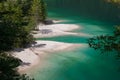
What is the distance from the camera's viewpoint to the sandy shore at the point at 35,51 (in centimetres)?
4853

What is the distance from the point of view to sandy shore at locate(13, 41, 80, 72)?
48525 mm

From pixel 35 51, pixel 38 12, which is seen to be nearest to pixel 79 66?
pixel 35 51

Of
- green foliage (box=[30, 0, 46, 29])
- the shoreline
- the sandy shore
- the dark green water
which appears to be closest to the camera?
the dark green water

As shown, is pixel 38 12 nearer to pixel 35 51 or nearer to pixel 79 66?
pixel 35 51

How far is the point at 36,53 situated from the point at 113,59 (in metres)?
14.0

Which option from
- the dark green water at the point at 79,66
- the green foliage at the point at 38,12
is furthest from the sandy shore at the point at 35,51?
the green foliage at the point at 38,12

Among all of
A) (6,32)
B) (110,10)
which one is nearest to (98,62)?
(6,32)

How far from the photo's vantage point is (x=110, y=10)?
11881 cm

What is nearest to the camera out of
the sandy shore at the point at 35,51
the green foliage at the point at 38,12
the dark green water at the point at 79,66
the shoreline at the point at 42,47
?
the dark green water at the point at 79,66

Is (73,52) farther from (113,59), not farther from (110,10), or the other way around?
(110,10)

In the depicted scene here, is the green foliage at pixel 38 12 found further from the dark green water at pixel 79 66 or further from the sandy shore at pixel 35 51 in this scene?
the dark green water at pixel 79 66

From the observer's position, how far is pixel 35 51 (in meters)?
56.2

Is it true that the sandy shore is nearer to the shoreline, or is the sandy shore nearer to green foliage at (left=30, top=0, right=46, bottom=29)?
the shoreline

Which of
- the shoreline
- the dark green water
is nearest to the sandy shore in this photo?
the shoreline
